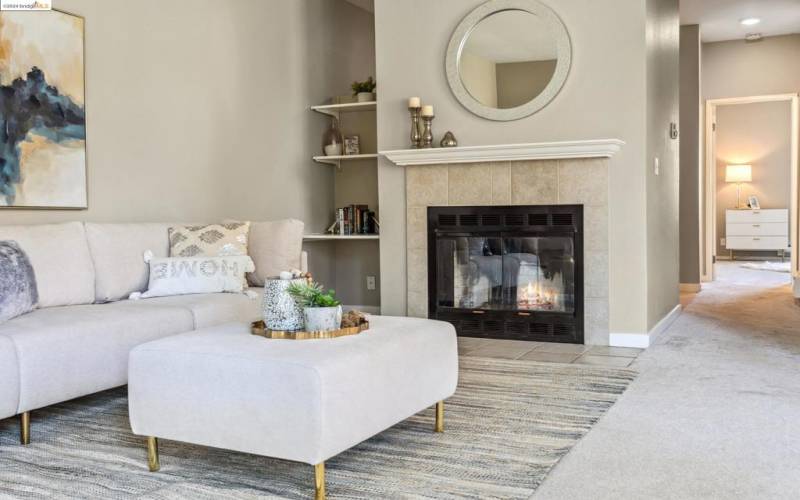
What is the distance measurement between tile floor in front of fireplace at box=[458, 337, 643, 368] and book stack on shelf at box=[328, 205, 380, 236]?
1.40m

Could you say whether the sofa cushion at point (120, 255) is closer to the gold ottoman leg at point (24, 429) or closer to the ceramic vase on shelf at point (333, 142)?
the gold ottoman leg at point (24, 429)

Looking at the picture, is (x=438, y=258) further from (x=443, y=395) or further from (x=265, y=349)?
(x=265, y=349)

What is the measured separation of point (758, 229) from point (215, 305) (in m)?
9.89

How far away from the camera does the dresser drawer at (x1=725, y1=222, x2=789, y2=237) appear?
11219 mm

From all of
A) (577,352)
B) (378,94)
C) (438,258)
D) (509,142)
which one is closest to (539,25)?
(509,142)

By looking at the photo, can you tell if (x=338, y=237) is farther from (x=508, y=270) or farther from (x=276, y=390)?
(x=276, y=390)

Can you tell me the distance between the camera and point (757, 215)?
11.3 m

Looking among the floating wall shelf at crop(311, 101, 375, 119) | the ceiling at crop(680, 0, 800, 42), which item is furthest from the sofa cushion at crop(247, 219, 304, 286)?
the ceiling at crop(680, 0, 800, 42)

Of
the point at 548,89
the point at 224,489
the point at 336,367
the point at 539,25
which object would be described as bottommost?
the point at 224,489

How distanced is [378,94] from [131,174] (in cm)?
181

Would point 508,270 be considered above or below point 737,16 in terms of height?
below

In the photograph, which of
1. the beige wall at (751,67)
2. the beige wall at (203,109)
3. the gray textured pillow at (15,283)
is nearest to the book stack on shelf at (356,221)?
the beige wall at (203,109)

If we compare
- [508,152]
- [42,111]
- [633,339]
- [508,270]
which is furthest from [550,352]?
[42,111]

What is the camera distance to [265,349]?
2.30 m
